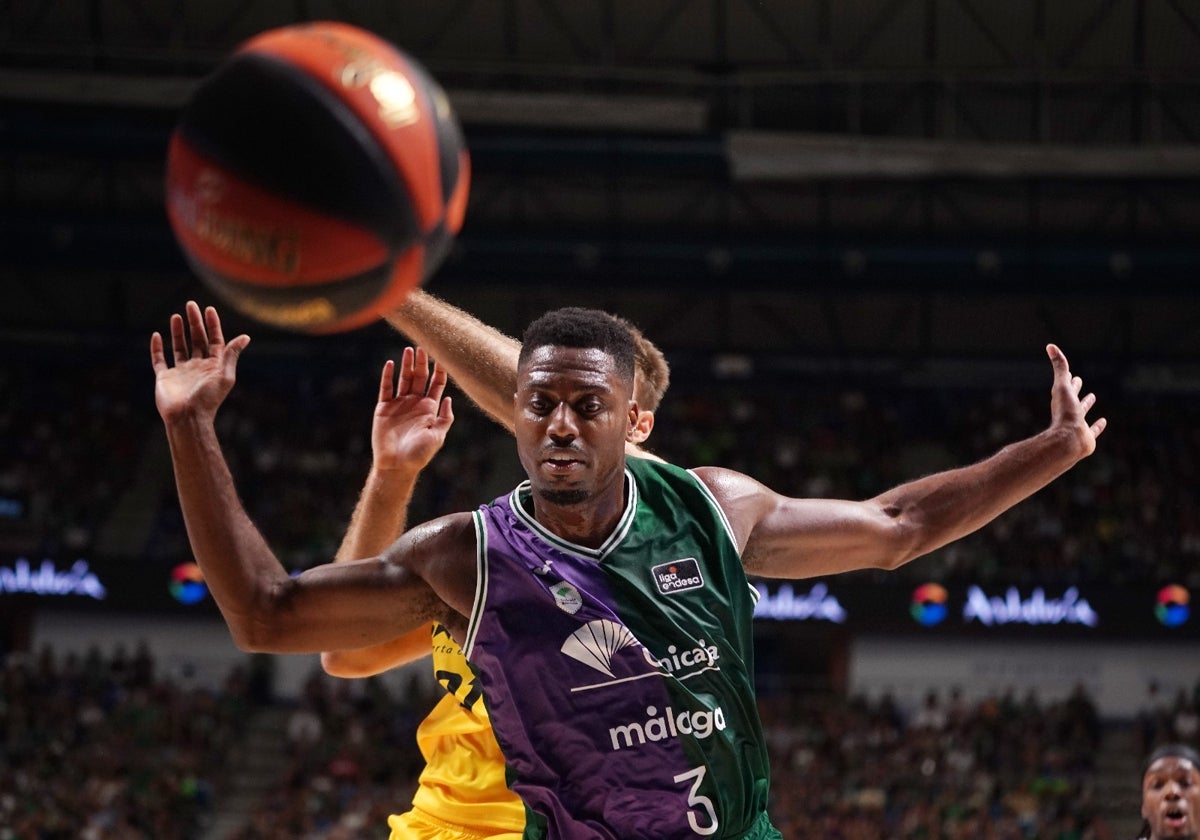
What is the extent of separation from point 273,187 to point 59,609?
61.2ft

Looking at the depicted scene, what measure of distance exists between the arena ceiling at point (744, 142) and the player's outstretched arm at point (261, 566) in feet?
49.2

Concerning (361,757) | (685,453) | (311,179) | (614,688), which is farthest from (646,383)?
(685,453)

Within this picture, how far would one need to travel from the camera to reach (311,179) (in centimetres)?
290

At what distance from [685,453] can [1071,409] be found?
709 inches

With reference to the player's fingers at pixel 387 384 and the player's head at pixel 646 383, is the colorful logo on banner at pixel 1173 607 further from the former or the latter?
the player's fingers at pixel 387 384

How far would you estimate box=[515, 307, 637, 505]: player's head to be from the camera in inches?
123

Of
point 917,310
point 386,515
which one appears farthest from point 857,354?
point 386,515

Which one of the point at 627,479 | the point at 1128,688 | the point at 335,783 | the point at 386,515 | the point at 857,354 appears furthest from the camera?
the point at 857,354

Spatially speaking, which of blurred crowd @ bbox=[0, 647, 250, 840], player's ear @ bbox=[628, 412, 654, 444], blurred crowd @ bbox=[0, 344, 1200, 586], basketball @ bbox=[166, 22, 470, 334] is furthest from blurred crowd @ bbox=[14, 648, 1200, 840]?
basketball @ bbox=[166, 22, 470, 334]

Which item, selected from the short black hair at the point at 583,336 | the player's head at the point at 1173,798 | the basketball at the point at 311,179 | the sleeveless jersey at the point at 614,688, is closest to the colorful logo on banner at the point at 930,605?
the player's head at the point at 1173,798

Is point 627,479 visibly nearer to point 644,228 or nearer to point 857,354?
point 644,228

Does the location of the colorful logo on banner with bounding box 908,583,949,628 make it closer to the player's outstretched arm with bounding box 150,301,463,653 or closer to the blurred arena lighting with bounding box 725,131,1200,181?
the blurred arena lighting with bounding box 725,131,1200,181

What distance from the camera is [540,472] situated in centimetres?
316

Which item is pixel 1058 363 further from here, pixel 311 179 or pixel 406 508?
pixel 311 179
